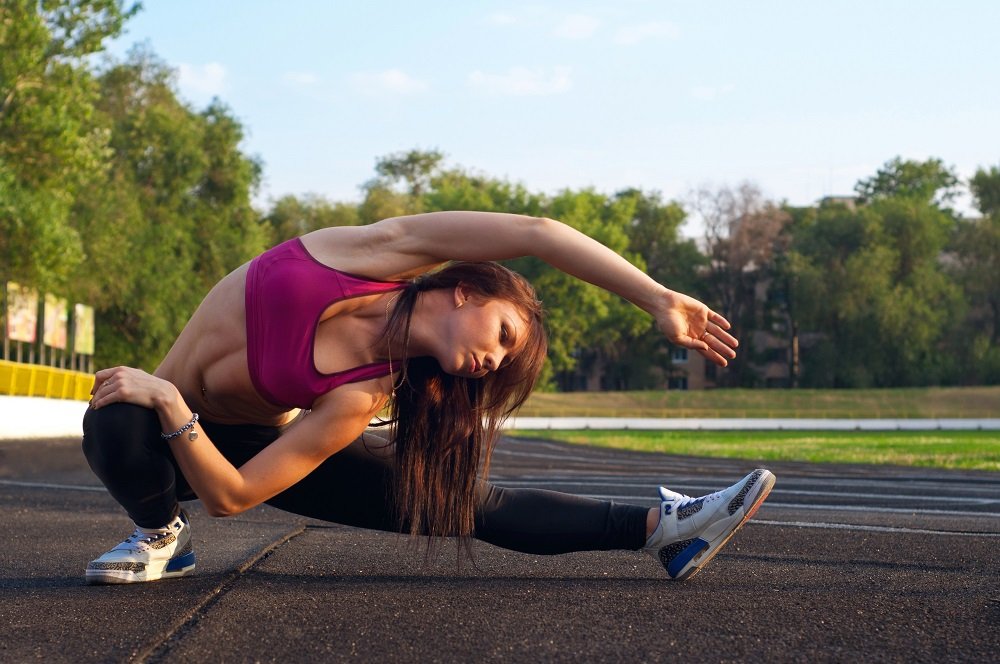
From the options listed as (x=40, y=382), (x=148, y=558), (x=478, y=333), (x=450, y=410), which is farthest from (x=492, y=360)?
(x=40, y=382)

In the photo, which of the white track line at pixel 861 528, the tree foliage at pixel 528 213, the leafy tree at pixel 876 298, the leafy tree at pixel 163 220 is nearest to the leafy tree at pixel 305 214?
the tree foliage at pixel 528 213

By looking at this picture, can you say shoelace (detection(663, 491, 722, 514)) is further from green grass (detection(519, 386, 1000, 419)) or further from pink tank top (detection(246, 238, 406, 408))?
green grass (detection(519, 386, 1000, 419))

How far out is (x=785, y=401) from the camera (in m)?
63.9

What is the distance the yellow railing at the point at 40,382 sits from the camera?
20398 millimetres

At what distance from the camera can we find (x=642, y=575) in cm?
412

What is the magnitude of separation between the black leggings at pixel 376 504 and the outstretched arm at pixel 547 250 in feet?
2.48

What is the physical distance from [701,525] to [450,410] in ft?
3.08

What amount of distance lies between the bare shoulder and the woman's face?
220mm

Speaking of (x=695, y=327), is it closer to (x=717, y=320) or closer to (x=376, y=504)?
(x=717, y=320)

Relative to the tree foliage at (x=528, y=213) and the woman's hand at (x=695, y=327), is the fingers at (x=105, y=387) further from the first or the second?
the tree foliage at (x=528, y=213)

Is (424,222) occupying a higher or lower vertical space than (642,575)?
higher

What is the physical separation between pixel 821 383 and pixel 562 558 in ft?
239

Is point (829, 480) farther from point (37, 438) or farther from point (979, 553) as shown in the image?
point (37, 438)

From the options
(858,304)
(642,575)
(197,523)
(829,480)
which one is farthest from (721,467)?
(858,304)
